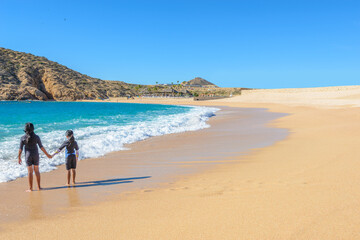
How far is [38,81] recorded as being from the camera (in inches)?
4377

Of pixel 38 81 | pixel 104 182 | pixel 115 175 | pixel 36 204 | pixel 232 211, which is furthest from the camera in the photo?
pixel 38 81

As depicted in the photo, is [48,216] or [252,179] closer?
[48,216]

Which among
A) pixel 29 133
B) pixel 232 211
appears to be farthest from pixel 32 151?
pixel 232 211

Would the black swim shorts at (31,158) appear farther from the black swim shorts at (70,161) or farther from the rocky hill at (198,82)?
the rocky hill at (198,82)

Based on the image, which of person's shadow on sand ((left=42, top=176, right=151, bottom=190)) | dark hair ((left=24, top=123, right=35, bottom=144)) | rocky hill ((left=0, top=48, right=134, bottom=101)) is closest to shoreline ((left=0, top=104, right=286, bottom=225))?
person's shadow on sand ((left=42, top=176, right=151, bottom=190))

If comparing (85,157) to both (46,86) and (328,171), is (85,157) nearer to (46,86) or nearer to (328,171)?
(328,171)

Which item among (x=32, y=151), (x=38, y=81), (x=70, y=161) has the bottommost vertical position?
(x=70, y=161)

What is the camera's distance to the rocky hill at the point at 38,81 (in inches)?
3861

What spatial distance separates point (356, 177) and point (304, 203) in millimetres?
1867

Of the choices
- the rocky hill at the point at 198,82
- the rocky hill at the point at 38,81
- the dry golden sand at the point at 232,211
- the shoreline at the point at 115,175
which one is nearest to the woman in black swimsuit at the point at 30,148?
the shoreline at the point at 115,175

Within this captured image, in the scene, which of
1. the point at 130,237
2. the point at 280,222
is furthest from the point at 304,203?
the point at 130,237

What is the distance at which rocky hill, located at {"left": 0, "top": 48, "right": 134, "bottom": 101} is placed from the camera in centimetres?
9806

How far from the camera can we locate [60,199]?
4.89 m

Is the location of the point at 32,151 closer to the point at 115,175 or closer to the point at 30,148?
the point at 30,148
